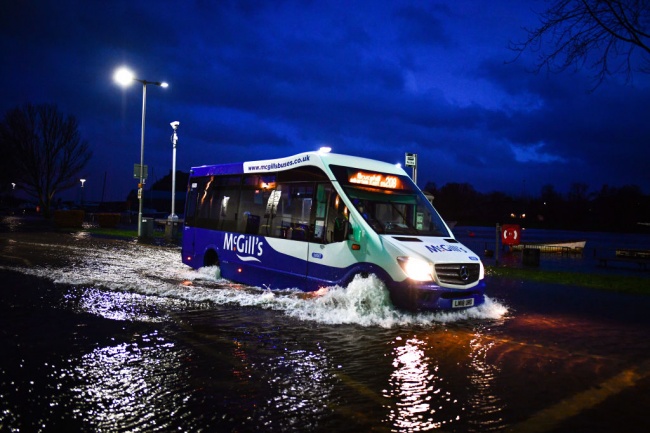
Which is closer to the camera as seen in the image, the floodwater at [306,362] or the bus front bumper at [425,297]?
the floodwater at [306,362]

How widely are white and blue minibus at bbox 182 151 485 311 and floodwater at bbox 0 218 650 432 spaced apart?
1.52ft

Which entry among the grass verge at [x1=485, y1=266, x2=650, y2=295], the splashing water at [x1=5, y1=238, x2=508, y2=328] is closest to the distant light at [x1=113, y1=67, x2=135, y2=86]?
the splashing water at [x1=5, y1=238, x2=508, y2=328]

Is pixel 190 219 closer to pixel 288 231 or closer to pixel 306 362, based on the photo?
pixel 288 231

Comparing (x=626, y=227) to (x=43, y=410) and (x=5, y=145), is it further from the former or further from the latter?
(x=43, y=410)

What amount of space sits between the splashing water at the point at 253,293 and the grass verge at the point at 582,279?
5008mm

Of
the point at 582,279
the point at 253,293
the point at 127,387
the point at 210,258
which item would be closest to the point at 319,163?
the point at 253,293

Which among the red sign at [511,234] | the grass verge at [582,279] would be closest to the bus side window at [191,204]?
the grass verge at [582,279]

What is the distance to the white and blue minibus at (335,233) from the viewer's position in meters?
8.55

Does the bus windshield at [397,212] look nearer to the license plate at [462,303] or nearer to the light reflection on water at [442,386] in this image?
the license plate at [462,303]

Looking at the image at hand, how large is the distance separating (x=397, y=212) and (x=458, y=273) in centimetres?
172

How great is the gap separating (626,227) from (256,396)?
380 ft

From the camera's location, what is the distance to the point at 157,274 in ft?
44.5

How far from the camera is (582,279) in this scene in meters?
15.5

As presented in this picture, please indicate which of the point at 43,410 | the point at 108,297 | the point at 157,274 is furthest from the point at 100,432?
the point at 157,274
